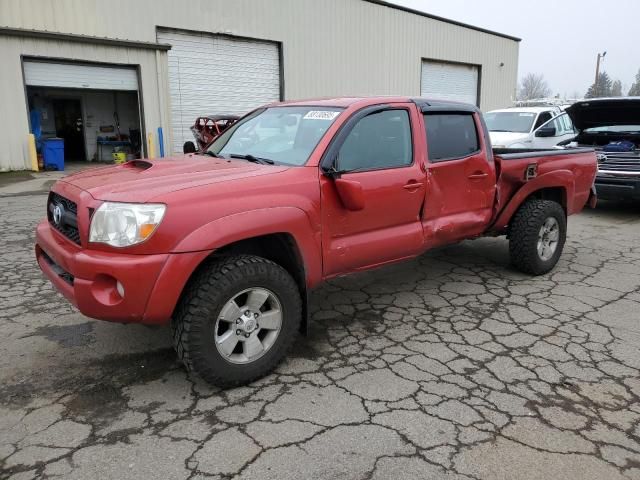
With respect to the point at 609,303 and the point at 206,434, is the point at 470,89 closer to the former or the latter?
the point at 609,303

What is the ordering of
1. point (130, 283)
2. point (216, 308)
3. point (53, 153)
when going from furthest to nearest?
1. point (53, 153)
2. point (216, 308)
3. point (130, 283)

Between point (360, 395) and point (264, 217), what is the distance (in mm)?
1204

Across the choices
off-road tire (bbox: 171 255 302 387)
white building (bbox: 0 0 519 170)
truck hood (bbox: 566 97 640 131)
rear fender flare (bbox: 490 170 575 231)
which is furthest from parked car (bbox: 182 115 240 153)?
off-road tire (bbox: 171 255 302 387)

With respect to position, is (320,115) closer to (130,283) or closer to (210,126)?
(130,283)

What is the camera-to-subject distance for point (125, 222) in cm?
279

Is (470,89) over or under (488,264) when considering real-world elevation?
over

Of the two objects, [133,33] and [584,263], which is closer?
[584,263]

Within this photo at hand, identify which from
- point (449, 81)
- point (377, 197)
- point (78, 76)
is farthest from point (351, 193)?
point (449, 81)

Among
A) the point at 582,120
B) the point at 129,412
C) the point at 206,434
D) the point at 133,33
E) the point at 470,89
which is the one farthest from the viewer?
the point at 470,89

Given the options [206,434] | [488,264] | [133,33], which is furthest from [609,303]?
[133,33]

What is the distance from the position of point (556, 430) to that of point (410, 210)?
186 cm

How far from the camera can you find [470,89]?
26.3 metres

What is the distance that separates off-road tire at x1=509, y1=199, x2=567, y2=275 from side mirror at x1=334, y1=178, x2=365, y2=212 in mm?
2347

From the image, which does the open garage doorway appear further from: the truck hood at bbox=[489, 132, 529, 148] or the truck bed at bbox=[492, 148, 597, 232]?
the truck bed at bbox=[492, 148, 597, 232]
